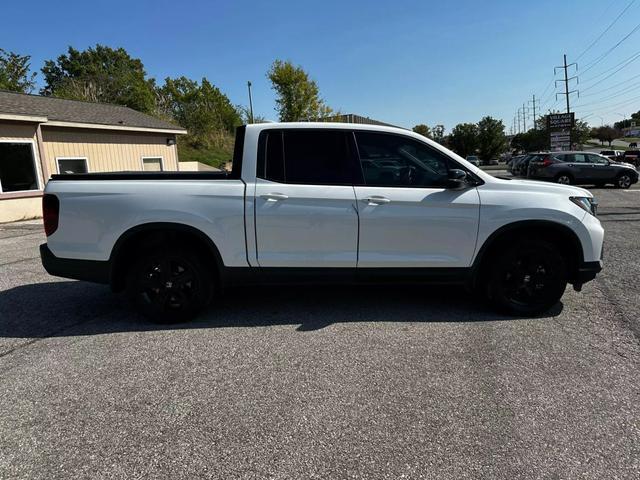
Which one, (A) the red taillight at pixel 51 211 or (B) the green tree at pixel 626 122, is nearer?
(A) the red taillight at pixel 51 211

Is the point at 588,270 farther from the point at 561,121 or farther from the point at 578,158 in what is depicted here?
the point at 561,121

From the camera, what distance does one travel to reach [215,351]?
3.61m

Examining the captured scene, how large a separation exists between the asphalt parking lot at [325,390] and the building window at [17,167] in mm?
9259

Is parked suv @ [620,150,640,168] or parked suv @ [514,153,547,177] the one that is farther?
parked suv @ [620,150,640,168]

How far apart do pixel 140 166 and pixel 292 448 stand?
16.2m

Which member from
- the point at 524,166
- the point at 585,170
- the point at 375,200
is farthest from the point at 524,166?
the point at 375,200

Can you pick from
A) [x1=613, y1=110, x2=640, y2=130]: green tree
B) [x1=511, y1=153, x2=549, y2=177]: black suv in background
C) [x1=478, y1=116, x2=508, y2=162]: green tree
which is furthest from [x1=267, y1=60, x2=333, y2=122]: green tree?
[x1=613, y1=110, x2=640, y2=130]: green tree

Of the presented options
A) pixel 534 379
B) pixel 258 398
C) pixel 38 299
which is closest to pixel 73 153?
pixel 38 299

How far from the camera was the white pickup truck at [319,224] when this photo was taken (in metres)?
3.96

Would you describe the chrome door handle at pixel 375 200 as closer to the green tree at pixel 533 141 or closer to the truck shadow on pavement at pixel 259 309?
the truck shadow on pavement at pixel 259 309

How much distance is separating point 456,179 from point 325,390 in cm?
227

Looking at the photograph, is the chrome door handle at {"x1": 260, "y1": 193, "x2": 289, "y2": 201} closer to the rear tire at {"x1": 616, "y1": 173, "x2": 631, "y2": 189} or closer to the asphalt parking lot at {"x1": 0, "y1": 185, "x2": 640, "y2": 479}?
the asphalt parking lot at {"x1": 0, "y1": 185, "x2": 640, "y2": 479}

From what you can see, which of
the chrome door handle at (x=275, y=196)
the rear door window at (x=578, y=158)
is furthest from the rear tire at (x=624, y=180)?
the chrome door handle at (x=275, y=196)

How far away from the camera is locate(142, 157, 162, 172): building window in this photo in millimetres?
16844
